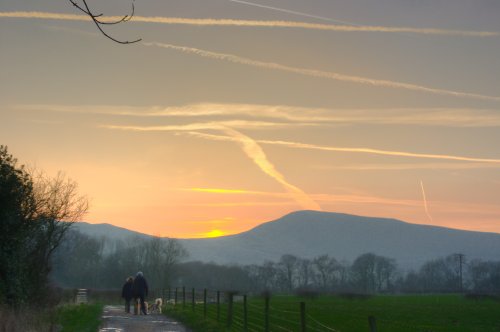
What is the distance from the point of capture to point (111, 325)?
26297 millimetres

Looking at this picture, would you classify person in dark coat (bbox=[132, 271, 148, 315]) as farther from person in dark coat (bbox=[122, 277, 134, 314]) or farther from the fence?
person in dark coat (bbox=[122, 277, 134, 314])

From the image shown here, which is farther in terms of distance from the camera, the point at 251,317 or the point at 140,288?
the point at 251,317

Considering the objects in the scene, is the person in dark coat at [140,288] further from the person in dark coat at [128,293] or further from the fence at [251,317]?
the person in dark coat at [128,293]

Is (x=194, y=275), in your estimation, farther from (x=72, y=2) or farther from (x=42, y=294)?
(x=72, y=2)

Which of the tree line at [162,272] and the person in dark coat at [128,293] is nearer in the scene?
the person in dark coat at [128,293]

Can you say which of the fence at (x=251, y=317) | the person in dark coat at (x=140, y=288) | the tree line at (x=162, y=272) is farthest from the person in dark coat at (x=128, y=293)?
the tree line at (x=162, y=272)

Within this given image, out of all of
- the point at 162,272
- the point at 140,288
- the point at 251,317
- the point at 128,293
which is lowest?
the point at 251,317

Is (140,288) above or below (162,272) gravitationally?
below

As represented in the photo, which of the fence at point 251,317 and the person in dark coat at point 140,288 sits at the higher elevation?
the person in dark coat at point 140,288

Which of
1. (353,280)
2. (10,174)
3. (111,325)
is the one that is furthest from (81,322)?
(353,280)

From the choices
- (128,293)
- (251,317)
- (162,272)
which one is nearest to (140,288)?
(128,293)

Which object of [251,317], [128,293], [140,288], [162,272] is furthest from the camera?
[162,272]

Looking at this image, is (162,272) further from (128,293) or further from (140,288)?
(140,288)

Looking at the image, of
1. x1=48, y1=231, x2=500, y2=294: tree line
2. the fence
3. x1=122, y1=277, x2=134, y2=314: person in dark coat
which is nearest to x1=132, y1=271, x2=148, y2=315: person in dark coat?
the fence
